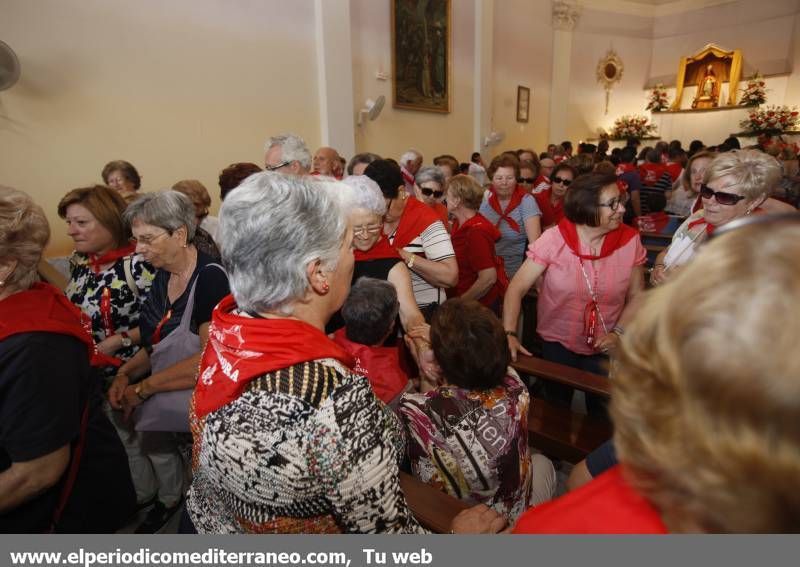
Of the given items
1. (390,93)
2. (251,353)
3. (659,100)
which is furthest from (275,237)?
(659,100)

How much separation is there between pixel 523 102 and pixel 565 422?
36.8 feet

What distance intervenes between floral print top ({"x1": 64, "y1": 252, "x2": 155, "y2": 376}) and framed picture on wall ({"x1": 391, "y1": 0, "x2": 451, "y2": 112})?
6684 mm

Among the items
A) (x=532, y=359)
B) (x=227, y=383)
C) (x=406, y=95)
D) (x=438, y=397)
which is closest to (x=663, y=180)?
(x=406, y=95)

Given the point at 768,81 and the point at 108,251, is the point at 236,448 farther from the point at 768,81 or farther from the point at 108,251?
the point at 768,81

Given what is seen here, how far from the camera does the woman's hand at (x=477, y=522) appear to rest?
1379 millimetres

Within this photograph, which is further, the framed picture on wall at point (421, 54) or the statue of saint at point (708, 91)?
the statue of saint at point (708, 91)

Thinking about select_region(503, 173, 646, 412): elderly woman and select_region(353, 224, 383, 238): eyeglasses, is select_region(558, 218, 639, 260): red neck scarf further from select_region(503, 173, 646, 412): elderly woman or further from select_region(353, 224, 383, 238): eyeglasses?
select_region(353, 224, 383, 238): eyeglasses

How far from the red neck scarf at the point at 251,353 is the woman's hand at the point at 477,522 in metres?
0.67

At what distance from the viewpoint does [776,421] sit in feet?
1.53

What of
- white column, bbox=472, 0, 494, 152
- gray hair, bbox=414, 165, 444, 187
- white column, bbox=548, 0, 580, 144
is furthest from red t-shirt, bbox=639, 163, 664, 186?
white column, bbox=548, 0, 580, 144

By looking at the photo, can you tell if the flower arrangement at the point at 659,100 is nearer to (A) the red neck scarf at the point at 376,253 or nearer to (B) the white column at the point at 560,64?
(B) the white column at the point at 560,64

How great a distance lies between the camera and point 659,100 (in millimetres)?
15414

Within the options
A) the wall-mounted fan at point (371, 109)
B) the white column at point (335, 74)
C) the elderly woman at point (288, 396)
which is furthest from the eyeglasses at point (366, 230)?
the wall-mounted fan at point (371, 109)
